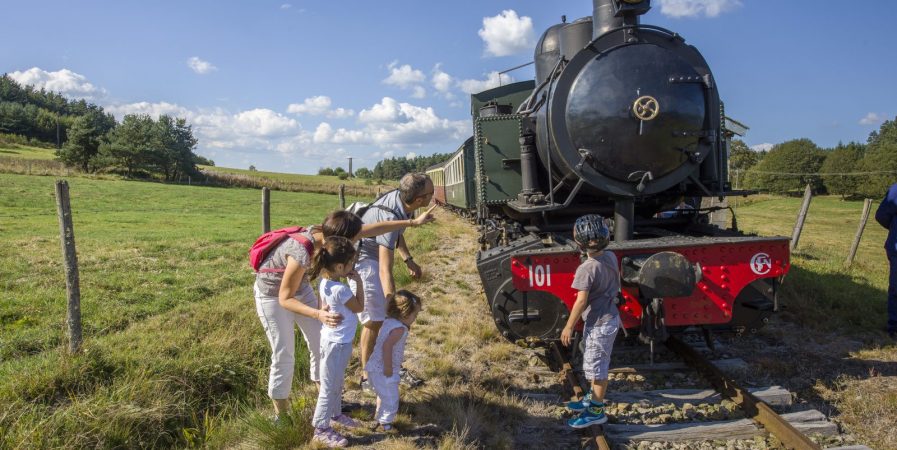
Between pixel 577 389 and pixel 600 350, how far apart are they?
54 centimetres

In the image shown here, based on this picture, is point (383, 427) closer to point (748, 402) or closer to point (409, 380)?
point (409, 380)

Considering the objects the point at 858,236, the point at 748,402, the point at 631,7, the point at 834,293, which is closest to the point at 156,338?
the point at 748,402

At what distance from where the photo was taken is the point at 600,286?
10.6 feet

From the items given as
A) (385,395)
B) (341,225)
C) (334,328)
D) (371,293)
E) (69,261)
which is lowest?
(385,395)

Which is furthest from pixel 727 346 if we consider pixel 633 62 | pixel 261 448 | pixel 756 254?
pixel 261 448

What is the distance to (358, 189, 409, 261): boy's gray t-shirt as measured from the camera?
354 centimetres

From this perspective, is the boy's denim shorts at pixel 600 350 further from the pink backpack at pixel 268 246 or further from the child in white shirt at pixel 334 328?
the pink backpack at pixel 268 246

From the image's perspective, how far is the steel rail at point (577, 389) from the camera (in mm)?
2992

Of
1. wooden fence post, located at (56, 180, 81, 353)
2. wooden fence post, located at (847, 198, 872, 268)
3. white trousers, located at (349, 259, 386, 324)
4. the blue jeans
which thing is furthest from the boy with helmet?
wooden fence post, located at (847, 198, 872, 268)

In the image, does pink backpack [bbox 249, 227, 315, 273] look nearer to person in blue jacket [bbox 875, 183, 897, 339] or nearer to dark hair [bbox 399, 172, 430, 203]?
dark hair [bbox 399, 172, 430, 203]

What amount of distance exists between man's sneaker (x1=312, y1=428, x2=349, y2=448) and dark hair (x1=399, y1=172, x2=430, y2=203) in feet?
4.94

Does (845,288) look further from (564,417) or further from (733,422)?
(564,417)

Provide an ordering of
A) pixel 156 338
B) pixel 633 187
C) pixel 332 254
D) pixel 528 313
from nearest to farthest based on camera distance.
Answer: pixel 332 254 < pixel 528 313 < pixel 633 187 < pixel 156 338

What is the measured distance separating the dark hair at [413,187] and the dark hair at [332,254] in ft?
2.23
